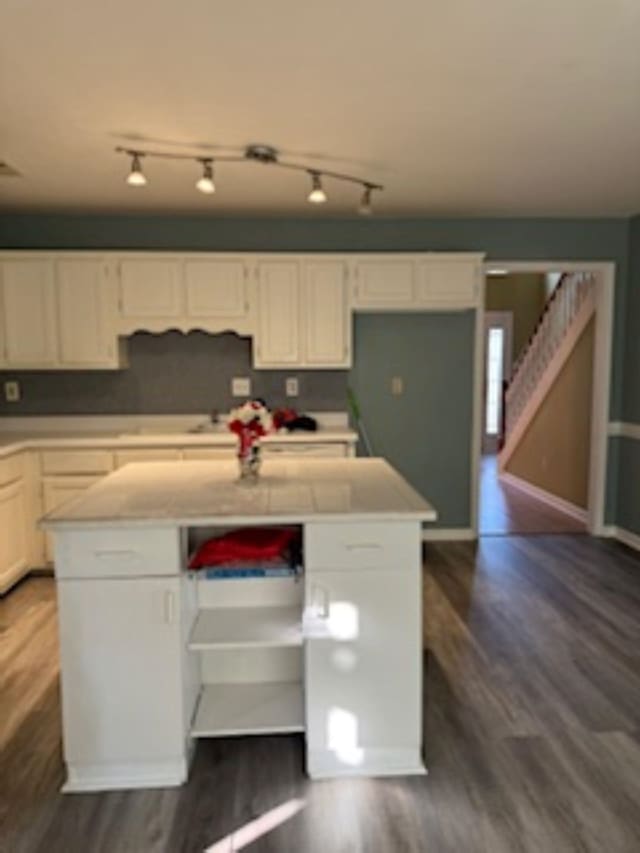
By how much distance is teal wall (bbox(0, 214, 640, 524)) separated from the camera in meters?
4.46

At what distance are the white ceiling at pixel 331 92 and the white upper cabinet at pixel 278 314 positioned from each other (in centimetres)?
56

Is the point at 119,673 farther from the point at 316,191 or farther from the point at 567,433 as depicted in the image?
the point at 567,433

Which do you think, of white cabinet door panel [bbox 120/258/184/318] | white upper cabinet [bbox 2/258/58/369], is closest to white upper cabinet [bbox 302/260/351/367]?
white cabinet door panel [bbox 120/258/184/318]

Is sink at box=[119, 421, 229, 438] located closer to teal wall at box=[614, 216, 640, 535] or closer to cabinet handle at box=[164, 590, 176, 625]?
cabinet handle at box=[164, 590, 176, 625]

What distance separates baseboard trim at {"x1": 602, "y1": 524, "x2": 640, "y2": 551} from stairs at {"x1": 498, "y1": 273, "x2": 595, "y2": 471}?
1.82m

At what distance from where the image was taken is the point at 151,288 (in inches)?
165

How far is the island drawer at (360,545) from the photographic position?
2021 millimetres

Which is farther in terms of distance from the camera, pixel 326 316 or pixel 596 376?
pixel 596 376

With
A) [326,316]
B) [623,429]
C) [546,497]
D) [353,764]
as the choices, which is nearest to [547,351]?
[546,497]

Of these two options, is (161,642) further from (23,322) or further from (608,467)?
(608,467)

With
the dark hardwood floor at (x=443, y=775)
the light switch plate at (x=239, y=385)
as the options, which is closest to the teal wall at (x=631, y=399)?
the dark hardwood floor at (x=443, y=775)

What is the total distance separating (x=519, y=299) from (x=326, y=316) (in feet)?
19.7

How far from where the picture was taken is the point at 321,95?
2475 mm

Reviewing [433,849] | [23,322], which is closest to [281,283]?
[23,322]
